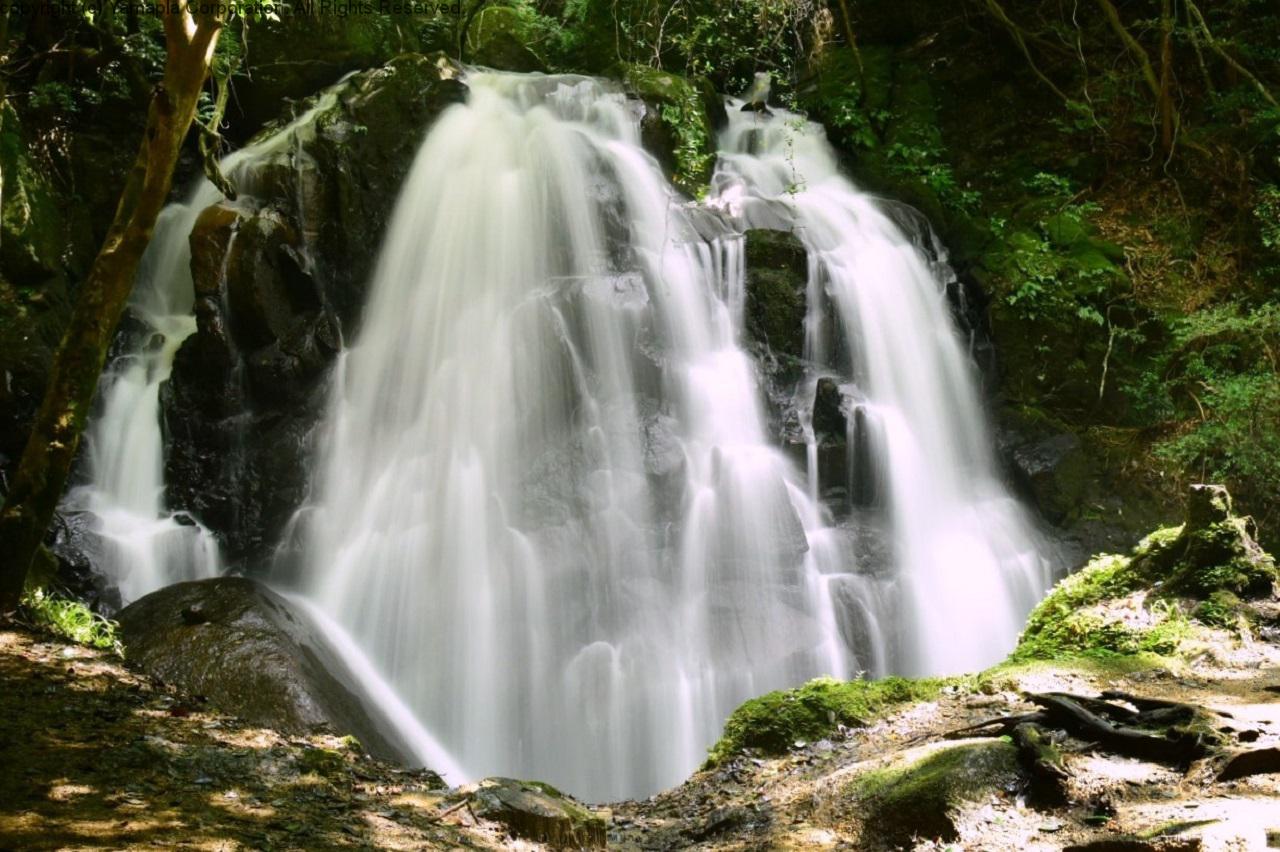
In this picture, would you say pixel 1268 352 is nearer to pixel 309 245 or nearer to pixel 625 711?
pixel 625 711

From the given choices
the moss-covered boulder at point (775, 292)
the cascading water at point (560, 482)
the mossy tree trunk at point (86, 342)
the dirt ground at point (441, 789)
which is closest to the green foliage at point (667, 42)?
the cascading water at point (560, 482)

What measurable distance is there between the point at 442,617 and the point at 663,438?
2966 millimetres

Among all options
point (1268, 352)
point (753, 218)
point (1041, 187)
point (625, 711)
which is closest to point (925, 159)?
point (1041, 187)

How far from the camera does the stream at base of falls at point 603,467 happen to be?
8070 millimetres

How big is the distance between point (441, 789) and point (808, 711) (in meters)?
2.02

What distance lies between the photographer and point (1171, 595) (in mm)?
5691

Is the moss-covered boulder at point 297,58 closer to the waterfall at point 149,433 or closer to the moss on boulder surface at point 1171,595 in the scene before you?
the waterfall at point 149,433

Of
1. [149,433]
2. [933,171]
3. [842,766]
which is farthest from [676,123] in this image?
[842,766]

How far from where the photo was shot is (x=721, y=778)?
4.80m

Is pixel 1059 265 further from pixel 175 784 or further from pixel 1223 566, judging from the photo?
pixel 175 784

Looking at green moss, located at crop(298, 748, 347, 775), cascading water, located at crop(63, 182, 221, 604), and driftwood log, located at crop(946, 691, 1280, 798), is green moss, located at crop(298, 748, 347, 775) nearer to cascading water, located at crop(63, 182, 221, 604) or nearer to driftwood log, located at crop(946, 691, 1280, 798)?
driftwood log, located at crop(946, 691, 1280, 798)

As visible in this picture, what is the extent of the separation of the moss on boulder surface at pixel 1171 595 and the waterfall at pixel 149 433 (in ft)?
25.2

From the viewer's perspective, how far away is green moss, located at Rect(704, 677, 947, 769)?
4.96 meters

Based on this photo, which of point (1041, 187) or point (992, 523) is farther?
point (1041, 187)
